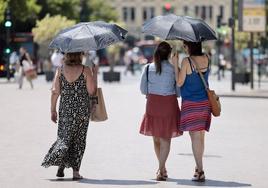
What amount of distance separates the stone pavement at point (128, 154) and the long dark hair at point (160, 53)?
4.50 feet

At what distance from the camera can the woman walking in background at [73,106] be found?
1222 cm

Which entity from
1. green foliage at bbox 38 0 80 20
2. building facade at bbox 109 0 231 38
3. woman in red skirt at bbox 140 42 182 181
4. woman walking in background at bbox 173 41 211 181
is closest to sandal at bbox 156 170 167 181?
woman in red skirt at bbox 140 42 182 181

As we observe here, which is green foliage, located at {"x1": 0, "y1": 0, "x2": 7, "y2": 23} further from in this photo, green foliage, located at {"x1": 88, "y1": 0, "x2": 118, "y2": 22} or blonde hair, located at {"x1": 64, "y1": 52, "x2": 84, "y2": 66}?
green foliage, located at {"x1": 88, "y1": 0, "x2": 118, "y2": 22}

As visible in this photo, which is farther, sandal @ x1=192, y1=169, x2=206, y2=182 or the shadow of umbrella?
sandal @ x1=192, y1=169, x2=206, y2=182

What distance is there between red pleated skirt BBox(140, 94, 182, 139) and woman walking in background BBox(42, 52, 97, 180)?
2.52 ft

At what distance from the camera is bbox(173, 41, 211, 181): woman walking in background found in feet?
39.8

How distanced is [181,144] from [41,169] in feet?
14.1

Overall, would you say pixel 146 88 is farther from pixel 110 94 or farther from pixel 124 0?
pixel 124 0

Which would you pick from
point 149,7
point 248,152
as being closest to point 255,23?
point 248,152

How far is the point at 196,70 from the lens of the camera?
12.2 meters

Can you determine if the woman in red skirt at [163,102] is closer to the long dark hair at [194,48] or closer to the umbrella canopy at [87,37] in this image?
the long dark hair at [194,48]

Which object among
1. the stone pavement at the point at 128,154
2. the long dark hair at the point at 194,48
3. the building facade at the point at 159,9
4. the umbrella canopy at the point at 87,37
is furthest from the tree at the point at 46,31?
the long dark hair at the point at 194,48

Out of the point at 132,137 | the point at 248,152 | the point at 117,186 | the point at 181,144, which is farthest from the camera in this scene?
the point at 132,137

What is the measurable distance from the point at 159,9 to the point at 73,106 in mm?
132851
